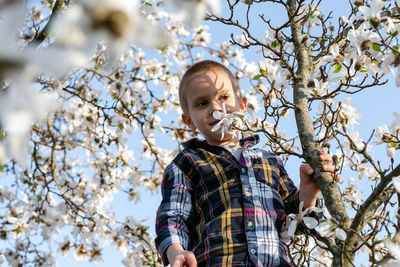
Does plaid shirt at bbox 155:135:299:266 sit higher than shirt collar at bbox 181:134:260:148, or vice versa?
shirt collar at bbox 181:134:260:148

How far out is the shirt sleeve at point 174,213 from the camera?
1.47 metres

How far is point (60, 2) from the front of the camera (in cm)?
175

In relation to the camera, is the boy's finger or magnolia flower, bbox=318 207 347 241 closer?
magnolia flower, bbox=318 207 347 241

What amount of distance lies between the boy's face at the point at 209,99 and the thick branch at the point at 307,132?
323 millimetres

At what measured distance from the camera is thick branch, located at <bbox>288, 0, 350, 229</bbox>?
49.0 inches

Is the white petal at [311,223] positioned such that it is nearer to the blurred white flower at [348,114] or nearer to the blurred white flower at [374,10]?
the blurred white flower at [348,114]

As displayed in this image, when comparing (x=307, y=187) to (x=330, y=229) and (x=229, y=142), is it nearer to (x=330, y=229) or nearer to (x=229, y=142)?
(x=330, y=229)

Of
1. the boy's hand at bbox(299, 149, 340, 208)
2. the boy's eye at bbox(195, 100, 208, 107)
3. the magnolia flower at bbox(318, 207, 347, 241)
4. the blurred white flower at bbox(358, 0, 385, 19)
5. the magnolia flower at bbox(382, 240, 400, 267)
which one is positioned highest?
the boy's eye at bbox(195, 100, 208, 107)

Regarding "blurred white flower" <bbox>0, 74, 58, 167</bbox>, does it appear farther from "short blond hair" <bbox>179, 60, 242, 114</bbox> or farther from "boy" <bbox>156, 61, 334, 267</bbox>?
"short blond hair" <bbox>179, 60, 242, 114</bbox>

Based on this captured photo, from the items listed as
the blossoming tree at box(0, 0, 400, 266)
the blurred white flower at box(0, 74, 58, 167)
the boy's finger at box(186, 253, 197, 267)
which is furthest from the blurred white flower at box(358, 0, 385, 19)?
the blurred white flower at box(0, 74, 58, 167)

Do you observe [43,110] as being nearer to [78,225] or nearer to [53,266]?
[78,225]

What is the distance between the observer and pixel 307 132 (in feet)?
4.57

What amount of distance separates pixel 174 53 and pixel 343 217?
3129mm

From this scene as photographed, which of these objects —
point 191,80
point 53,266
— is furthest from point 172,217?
point 53,266
